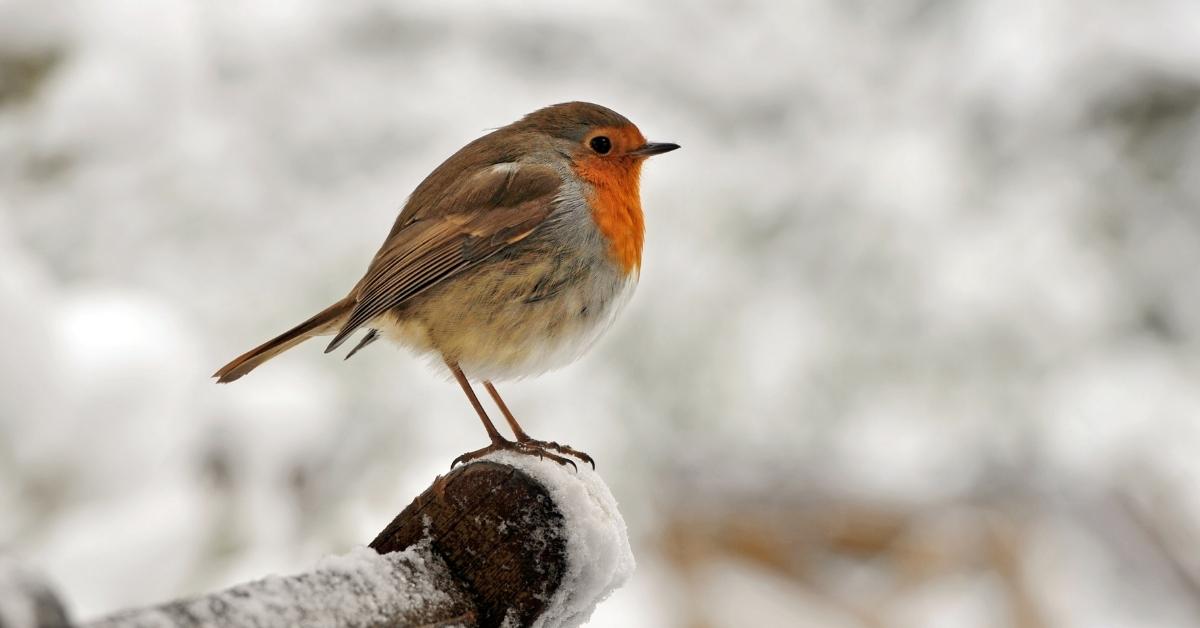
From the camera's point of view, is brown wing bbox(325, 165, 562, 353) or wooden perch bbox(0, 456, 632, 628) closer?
wooden perch bbox(0, 456, 632, 628)

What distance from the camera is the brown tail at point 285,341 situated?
224cm

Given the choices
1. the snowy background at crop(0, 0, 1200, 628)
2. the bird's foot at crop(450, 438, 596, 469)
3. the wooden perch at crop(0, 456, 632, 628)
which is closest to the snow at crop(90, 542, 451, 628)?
the wooden perch at crop(0, 456, 632, 628)

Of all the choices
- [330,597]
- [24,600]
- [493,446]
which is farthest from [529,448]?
[24,600]

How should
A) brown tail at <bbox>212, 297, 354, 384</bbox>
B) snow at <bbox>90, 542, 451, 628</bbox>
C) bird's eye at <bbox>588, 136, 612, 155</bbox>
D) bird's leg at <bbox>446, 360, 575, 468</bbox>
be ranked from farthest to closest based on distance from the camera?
bird's eye at <bbox>588, 136, 612, 155</bbox> → brown tail at <bbox>212, 297, 354, 384</bbox> → bird's leg at <bbox>446, 360, 575, 468</bbox> → snow at <bbox>90, 542, 451, 628</bbox>

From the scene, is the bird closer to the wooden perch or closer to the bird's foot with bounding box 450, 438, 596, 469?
the bird's foot with bounding box 450, 438, 596, 469

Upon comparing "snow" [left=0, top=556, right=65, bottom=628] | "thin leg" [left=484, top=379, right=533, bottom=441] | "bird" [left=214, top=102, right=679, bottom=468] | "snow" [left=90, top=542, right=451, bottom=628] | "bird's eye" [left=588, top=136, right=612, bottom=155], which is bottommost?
"snow" [left=0, top=556, right=65, bottom=628]

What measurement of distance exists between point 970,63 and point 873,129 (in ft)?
2.11

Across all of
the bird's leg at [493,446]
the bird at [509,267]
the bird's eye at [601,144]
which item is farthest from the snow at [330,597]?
the bird's eye at [601,144]

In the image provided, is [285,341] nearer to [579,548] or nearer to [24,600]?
[579,548]

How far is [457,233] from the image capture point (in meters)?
2.41

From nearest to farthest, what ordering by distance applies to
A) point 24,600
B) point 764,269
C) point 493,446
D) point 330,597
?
1. point 24,600
2. point 330,597
3. point 493,446
4. point 764,269

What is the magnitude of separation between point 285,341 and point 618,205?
0.77m

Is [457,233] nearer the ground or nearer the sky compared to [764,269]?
nearer the ground

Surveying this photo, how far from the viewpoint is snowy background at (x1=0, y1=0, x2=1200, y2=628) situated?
432cm
